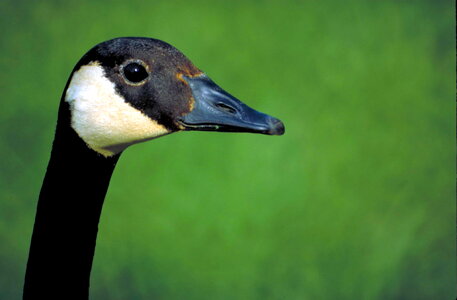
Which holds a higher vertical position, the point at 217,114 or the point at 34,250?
the point at 217,114

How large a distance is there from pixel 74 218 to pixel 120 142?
192 mm

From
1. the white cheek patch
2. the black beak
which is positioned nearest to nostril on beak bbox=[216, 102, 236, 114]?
the black beak

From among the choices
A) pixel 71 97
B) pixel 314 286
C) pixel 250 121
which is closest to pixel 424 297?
pixel 314 286

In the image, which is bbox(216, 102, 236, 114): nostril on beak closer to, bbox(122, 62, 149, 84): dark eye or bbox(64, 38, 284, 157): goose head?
bbox(64, 38, 284, 157): goose head

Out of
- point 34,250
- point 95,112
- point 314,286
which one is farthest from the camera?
point 314,286

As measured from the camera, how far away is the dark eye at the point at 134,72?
3.61 ft

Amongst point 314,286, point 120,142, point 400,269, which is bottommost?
point 314,286

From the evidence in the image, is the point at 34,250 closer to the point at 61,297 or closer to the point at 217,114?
the point at 61,297

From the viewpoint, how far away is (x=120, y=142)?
112 centimetres

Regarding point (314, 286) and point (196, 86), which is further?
point (314, 286)

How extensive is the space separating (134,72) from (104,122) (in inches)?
4.4

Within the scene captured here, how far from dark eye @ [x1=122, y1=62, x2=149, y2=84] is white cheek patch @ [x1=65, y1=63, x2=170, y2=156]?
0.11 feet

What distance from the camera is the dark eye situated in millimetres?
1101

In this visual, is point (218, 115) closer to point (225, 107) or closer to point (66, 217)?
point (225, 107)
